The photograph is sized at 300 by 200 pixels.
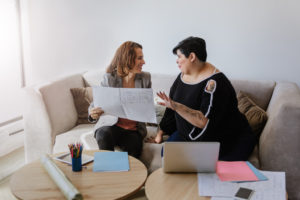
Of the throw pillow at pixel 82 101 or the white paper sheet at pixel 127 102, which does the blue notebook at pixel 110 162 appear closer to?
the white paper sheet at pixel 127 102

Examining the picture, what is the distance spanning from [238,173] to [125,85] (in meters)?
1.11

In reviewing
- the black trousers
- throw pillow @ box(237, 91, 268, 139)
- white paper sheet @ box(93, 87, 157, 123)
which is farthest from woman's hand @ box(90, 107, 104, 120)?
throw pillow @ box(237, 91, 268, 139)

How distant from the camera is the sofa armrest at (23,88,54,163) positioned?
2312mm

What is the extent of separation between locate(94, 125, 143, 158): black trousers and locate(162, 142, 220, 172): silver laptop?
0.71 m

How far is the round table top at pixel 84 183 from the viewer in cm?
129

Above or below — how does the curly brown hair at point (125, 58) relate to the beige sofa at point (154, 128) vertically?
above

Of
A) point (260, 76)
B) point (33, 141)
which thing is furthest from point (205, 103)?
point (33, 141)

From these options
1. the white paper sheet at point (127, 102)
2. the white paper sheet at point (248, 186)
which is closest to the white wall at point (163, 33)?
the white paper sheet at point (127, 102)

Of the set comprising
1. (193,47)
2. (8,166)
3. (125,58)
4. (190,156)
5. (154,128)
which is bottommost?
(8,166)

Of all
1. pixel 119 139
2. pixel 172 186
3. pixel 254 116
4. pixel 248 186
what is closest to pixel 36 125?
pixel 119 139

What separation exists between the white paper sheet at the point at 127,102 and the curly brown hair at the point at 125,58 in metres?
A: 0.38

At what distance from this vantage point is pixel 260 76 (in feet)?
8.51

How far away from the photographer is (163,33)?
2818 mm

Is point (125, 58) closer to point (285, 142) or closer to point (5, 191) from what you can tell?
point (285, 142)
